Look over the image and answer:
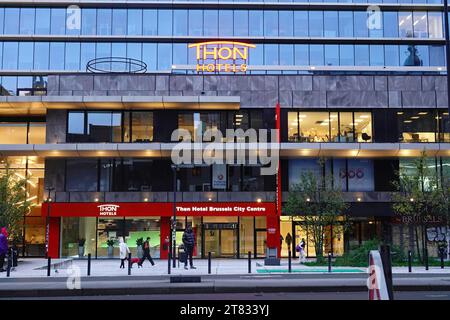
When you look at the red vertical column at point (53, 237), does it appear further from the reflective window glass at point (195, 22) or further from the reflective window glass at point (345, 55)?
the reflective window glass at point (345, 55)

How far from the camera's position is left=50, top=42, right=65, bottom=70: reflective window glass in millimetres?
49594

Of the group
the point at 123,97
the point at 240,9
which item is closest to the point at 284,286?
the point at 123,97

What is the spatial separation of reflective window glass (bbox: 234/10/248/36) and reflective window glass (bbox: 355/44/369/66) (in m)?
10.6

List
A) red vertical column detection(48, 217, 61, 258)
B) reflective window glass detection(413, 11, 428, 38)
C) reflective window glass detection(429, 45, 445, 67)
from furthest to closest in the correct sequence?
reflective window glass detection(429, 45, 445, 67)
reflective window glass detection(413, 11, 428, 38)
red vertical column detection(48, 217, 61, 258)

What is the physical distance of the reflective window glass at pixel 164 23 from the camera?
48938 millimetres

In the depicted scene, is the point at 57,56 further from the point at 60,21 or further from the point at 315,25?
the point at 315,25

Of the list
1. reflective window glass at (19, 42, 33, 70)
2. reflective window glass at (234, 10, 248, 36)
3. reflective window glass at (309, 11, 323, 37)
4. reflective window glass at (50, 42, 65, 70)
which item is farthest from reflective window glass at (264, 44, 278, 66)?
reflective window glass at (19, 42, 33, 70)

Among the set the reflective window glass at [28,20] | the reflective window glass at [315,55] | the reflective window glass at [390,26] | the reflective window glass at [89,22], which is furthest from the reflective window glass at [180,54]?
the reflective window glass at [390,26]

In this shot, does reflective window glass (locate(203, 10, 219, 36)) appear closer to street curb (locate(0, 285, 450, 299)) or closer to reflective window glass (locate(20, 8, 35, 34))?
reflective window glass (locate(20, 8, 35, 34))

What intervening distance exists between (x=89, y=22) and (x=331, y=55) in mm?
22503

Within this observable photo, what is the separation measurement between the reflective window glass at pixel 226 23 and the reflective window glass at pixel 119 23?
885 centimetres

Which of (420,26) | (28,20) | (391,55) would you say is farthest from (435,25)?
(28,20)

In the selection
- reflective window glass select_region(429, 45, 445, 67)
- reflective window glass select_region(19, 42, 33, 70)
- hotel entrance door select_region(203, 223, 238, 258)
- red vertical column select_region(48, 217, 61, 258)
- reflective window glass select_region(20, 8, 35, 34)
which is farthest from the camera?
reflective window glass select_region(429, 45, 445, 67)

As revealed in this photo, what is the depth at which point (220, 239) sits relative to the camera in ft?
116
